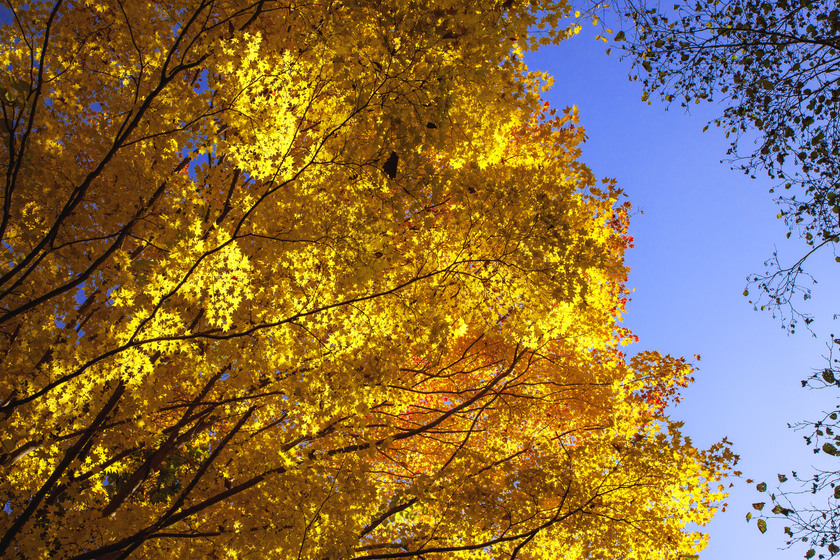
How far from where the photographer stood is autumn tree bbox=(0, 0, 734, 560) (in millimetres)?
3225

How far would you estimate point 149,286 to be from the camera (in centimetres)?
318

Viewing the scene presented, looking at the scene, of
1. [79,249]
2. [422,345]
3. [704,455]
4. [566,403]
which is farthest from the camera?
[566,403]

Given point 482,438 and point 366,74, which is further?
point 482,438

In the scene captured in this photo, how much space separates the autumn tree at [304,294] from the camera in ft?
10.6

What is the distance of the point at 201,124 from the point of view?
11.0ft

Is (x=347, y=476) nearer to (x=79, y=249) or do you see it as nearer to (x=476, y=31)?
(x=79, y=249)

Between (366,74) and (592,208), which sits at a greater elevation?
(592,208)

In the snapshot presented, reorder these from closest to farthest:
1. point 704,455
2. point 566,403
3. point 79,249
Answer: point 79,249, point 704,455, point 566,403

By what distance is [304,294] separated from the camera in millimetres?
3646

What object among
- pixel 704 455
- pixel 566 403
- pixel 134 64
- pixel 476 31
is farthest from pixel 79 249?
pixel 704 455

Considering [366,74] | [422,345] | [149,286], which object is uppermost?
[366,74]

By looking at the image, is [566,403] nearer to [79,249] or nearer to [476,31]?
[476,31]

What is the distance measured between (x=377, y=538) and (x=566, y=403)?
2.63 meters

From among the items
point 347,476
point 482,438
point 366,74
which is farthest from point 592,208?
point 347,476
